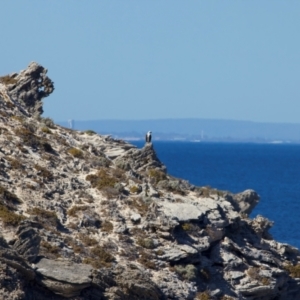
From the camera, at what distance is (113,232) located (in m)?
33.8

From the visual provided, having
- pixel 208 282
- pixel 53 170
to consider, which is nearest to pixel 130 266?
pixel 208 282

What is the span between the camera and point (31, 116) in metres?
42.6

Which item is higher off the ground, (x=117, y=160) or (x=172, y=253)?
(x=117, y=160)

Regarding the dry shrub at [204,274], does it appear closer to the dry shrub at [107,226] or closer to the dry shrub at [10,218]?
the dry shrub at [107,226]

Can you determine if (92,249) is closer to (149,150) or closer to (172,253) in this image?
(172,253)

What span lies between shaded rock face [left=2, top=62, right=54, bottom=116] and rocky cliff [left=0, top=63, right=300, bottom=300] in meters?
2.29

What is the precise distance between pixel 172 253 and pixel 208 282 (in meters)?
1.77

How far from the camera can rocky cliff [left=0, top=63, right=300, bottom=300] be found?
2923 cm

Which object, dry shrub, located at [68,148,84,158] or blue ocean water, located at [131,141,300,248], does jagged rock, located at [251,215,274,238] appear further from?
blue ocean water, located at [131,141,300,248]

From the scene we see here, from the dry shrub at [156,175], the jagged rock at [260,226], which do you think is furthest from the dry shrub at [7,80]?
the jagged rock at [260,226]

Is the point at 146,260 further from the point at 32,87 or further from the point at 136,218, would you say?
the point at 32,87

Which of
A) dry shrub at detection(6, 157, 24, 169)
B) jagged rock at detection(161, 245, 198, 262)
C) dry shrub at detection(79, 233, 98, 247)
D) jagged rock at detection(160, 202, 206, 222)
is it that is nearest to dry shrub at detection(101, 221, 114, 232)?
dry shrub at detection(79, 233, 98, 247)

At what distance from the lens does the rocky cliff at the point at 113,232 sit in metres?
29.2

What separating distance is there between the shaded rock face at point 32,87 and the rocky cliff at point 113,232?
229 cm
